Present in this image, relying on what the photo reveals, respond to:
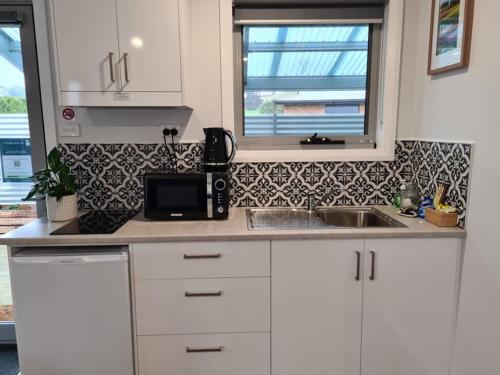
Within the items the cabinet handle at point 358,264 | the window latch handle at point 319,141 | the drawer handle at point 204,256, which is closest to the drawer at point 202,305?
the drawer handle at point 204,256

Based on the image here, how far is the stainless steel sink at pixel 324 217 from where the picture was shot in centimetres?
185

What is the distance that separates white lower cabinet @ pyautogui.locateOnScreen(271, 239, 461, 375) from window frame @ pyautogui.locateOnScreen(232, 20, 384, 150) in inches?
32.5

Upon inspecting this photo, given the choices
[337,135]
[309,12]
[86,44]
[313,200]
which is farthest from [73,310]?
[309,12]

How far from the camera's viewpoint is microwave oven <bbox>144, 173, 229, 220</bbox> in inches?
70.1

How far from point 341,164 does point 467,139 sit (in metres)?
0.70

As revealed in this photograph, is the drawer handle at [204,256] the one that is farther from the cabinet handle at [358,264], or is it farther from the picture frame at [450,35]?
the picture frame at [450,35]

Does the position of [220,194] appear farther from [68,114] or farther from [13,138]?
[13,138]

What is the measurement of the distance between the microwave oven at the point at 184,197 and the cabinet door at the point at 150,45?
466 mm

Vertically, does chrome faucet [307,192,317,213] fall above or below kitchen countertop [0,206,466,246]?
above

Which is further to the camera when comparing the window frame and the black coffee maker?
the window frame

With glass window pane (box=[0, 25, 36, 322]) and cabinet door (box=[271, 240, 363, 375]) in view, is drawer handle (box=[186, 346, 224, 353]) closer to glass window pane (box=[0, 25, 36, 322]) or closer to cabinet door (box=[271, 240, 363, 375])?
cabinet door (box=[271, 240, 363, 375])

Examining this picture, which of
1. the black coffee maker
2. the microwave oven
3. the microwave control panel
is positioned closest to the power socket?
the black coffee maker

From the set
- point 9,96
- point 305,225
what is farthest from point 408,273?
point 9,96

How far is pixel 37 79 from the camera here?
199cm
